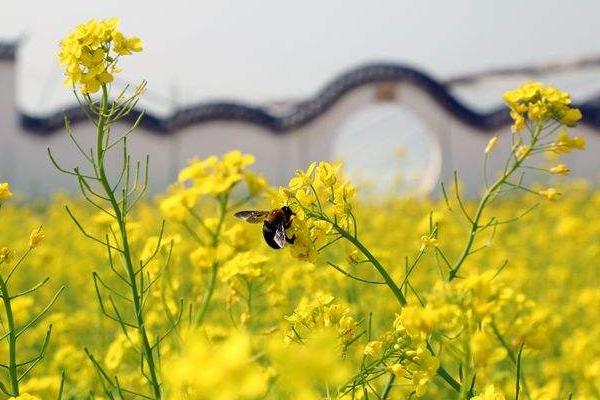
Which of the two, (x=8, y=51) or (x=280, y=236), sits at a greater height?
(x=280, y=236)

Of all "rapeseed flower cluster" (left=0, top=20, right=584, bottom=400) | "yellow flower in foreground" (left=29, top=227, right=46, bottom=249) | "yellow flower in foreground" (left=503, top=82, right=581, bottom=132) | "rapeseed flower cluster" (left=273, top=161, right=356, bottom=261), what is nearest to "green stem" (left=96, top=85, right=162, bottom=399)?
"rapeseed flower cluster" (left=0, top=20, right=584, bottom=400)

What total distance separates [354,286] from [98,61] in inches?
46.8

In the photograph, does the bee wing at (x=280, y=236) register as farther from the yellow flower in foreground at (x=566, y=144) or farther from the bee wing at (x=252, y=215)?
the yellow flower in foreground at (x=566, y=144)

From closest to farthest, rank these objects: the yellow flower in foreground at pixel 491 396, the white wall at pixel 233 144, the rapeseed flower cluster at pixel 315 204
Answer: the yellow flower in foreground at pixel 491 396 < the rapeseed flower cluster at pixel 315 204 < the white wall at pixel 233 144

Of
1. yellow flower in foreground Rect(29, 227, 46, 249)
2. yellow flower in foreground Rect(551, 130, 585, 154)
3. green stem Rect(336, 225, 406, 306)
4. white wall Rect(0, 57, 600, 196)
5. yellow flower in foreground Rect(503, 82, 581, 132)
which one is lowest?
white wall Rect(0, 57, 600, 196)

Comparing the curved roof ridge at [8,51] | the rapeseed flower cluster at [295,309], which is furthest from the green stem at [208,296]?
the curved roof ridge at [8,51]

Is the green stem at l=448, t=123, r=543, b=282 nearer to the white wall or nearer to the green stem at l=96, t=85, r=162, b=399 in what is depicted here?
the green stem at l=96, t=85, r=162, b=399

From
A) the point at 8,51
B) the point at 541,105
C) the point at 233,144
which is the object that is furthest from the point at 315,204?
the point at 8,51

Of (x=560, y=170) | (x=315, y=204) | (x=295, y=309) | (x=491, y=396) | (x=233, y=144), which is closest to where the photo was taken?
(x=491, y=396)

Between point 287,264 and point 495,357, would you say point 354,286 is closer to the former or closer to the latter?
point 495,357

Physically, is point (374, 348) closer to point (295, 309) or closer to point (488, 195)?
point (295, 309)

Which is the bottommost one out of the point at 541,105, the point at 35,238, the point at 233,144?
the point at 233,144

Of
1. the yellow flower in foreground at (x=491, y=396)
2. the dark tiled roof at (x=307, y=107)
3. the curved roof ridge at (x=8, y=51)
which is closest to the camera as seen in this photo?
the yellow flower in foreground at (x=491, y=396)

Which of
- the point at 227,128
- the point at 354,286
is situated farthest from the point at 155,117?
the point at 354,286
